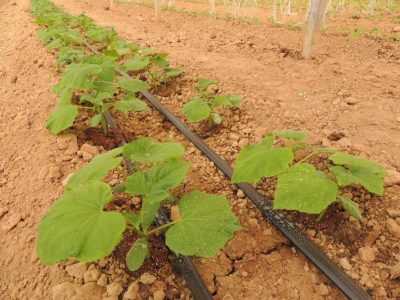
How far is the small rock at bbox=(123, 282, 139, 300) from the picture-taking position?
5.91 feet

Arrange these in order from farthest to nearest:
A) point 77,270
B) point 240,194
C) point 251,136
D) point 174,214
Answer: point 251,136, point 240,194, point 174,214, point 77,270

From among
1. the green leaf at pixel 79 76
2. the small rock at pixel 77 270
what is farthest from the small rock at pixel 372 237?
the green leaf at pixel 79 76

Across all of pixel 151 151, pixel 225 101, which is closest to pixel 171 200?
pixel 151 151

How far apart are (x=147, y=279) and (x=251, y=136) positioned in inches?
65.8

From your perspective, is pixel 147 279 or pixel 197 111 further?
pixel 197 111

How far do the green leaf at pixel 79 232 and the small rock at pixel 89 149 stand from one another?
1.36 m

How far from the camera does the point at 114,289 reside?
1.82 m

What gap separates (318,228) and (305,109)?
1.64 meters

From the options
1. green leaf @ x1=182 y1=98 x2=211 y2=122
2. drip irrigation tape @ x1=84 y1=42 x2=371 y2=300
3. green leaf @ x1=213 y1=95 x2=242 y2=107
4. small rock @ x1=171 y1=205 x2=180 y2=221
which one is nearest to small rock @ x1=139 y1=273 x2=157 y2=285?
small rock @ x1=171 y1=205 x2=180 y2=221

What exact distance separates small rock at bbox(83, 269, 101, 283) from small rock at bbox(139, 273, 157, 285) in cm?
23

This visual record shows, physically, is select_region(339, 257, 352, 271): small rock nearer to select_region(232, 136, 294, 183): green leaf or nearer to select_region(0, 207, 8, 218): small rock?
select_region(232, 136, 294, 183): green leaf

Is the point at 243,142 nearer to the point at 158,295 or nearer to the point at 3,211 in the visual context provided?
the point at 158,295

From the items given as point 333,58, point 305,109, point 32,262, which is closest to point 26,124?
point 32,262

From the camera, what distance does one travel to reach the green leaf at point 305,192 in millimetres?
1804
